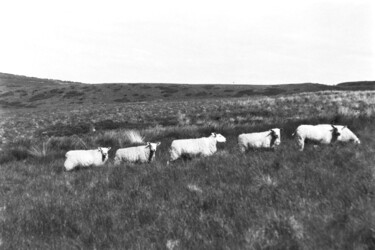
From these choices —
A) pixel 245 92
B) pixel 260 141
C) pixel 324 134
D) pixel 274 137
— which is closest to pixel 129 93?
pixel 245 92

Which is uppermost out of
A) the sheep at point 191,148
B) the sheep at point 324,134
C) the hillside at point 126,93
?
the sheep at point 324,134

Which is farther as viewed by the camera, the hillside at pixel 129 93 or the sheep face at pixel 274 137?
the hillside at pixel 129 93

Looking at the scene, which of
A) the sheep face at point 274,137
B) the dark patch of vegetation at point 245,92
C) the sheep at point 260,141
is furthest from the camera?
the dark patch of vegetation at point 245,92

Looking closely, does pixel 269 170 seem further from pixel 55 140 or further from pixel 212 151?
pixel 55 140

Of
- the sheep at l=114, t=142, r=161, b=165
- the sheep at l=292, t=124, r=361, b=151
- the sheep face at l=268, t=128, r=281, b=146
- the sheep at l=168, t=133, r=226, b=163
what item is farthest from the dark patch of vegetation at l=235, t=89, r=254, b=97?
the sheep at l=292, t=124, r=361, b=151

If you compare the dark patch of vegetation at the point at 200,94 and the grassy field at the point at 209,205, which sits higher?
the grassy field at the point at 209,205

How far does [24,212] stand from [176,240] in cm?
368

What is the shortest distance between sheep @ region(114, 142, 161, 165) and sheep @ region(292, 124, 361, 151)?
14.2 feet

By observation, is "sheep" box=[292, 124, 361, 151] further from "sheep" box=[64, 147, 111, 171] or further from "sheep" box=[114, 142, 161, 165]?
"sheep" box=[64, 147, 111, 171]

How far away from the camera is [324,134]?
1079cm

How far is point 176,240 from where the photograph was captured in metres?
5.21

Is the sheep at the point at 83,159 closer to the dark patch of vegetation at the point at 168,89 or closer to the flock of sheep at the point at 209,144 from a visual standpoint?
the flock of sheep at the point at 209,144

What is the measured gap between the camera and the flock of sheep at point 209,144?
35.2ft

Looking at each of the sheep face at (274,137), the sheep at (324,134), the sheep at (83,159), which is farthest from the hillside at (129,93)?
the sheep at (324,134)
